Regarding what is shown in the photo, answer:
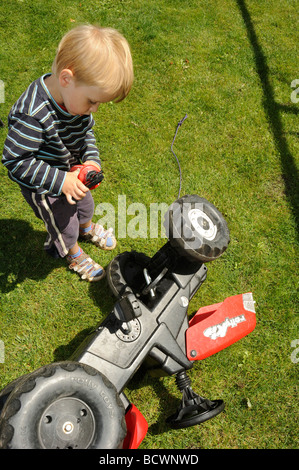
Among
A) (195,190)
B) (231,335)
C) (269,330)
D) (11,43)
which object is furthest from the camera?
(11,43)

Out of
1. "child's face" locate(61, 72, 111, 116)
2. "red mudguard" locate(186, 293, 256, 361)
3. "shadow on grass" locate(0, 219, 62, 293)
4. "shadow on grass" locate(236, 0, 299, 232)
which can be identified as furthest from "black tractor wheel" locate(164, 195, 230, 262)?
"shadow on grass" locate(236, 0, 299, 232)

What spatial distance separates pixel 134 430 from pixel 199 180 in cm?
210

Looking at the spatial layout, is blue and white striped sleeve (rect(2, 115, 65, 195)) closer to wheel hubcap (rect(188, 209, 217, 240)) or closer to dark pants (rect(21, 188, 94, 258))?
dark pants (rect(21, 188, 94, 258))

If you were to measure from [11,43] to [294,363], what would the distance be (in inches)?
158

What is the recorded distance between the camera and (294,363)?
2375 millimetres

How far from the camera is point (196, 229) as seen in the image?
204 cm

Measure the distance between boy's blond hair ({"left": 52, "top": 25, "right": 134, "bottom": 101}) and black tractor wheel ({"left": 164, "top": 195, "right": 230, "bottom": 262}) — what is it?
0.76 metres

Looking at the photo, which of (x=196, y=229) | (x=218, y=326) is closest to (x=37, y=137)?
(x=196, y=229)

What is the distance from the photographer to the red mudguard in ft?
6.46

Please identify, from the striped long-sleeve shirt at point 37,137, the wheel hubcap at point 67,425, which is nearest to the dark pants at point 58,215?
the striped long-sleeve shirt at point 37,137

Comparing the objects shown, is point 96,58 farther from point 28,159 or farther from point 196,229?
point 196,229
